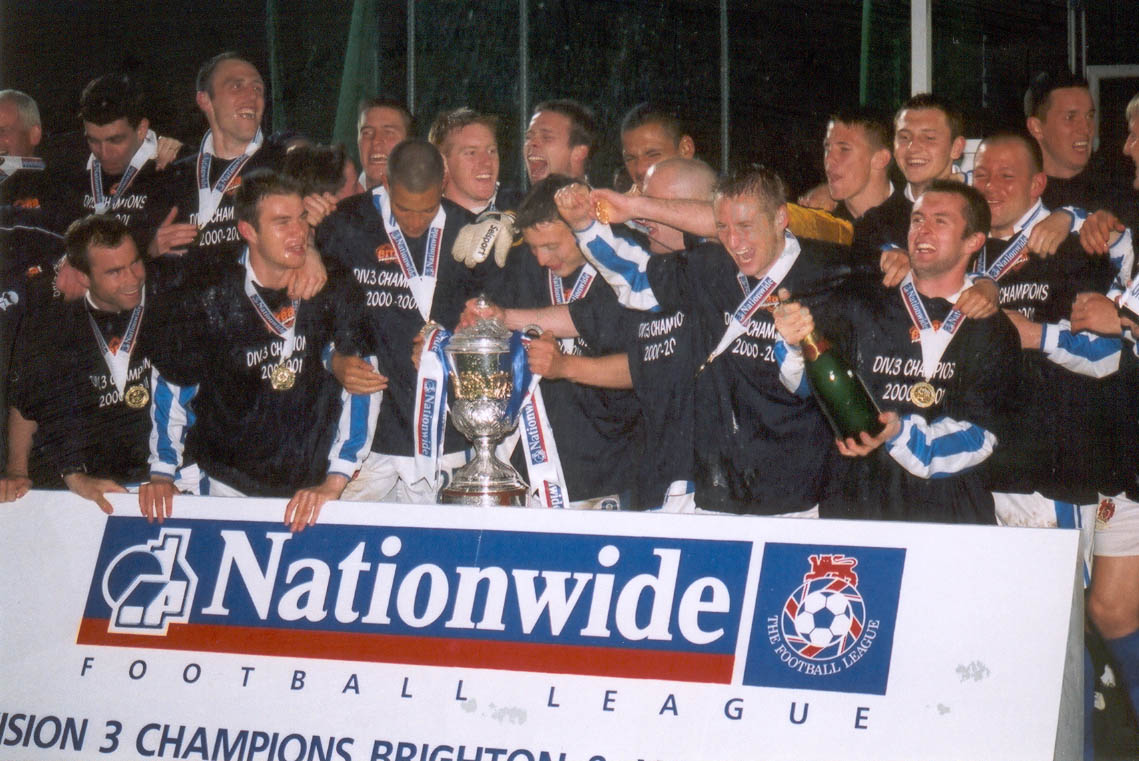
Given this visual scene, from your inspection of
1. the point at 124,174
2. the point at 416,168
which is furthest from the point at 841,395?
the point at 124,174

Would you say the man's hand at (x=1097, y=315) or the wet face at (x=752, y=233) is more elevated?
the wet face at (x=752, y=233)

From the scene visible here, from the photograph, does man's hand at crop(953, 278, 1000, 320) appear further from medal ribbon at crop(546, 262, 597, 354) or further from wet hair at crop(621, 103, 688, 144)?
wet hair at crop(621, 103, 688, 144)

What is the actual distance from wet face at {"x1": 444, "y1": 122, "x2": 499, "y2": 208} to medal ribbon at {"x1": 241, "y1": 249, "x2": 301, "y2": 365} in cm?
76

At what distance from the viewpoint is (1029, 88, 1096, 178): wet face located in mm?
3590

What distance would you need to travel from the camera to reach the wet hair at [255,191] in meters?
4.04

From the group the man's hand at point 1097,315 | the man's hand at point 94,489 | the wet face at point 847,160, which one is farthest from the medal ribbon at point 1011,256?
the man's hand at point 94,489

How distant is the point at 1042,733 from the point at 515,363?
66.5 inches

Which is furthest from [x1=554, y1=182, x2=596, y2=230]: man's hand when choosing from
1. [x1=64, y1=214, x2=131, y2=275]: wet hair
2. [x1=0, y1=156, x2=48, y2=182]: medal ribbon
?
[x1=0, y1=156, x2=48, y2=182]: medal ribbon

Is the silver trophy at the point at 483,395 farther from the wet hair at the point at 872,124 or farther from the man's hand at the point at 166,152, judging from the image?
the man's hand at the point at 166,152

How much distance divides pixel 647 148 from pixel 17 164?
2.76 metres

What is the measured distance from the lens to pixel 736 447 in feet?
11.9

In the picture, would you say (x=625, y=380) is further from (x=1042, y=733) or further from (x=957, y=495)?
(x=1042, y=733)

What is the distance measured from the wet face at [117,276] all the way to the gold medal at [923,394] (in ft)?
9.58

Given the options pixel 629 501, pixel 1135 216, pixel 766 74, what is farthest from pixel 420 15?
pixel 1135 216
